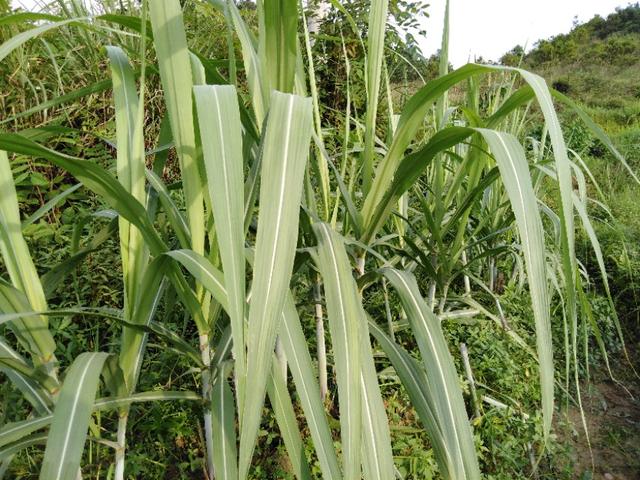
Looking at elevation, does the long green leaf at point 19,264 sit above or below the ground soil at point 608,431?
above

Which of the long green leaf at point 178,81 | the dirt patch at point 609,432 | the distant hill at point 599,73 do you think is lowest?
the dirt patch at point 609,432

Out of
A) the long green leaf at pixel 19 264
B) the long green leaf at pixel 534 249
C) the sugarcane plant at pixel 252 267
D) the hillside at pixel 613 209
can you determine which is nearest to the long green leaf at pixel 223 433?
the sugarcane plant at pixel 252 267

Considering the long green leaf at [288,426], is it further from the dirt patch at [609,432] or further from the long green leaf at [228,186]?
the dirt patch at [609,432]

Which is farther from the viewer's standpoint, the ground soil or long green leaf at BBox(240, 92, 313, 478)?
the ground soil

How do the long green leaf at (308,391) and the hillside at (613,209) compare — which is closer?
the long green leaf at (308,391)

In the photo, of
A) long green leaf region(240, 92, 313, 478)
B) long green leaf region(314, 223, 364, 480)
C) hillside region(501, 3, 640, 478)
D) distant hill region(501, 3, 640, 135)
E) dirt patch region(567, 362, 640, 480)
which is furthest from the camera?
distant hill region(501, 3, 640, 135)

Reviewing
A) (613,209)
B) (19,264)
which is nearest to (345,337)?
(19,264)

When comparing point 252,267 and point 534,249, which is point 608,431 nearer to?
point 534,249

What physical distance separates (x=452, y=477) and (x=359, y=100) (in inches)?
80.3

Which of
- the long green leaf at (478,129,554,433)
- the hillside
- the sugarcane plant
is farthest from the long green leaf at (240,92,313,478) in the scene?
the hillside

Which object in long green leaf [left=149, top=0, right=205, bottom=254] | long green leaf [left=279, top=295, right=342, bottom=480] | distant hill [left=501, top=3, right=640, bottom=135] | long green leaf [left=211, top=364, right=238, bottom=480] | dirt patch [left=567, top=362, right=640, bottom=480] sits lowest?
dirt patch [left=567, top=362, right=640, bottom=480]

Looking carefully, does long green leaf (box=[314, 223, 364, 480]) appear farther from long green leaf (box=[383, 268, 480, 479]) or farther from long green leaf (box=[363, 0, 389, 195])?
long green leaf (box=[363, 0, 389, 195])

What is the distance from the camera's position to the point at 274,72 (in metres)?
0.68

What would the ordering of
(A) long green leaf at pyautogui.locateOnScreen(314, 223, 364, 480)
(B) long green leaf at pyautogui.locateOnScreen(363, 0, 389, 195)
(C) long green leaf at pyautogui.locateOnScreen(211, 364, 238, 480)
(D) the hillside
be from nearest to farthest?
(A) long green leaf at pyautogui.locateOnScreen(314, 223, 364, 480) < (C) long green leaf at pyautogui.locateOnScreen(211, 364, 238, 480) < (B) long green leaf at pyautogui.locateOnScreen(363, 0, 389, 195) < (D) the hillside
